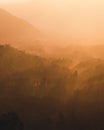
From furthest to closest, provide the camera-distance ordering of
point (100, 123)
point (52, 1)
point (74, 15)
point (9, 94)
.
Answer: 1. point (52, 1)
2. point (74, 15)
3. point (9, 94)
4. point (100, 123)

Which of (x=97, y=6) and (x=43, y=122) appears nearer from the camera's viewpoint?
(x=43, y=122)

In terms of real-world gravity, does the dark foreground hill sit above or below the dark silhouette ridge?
above

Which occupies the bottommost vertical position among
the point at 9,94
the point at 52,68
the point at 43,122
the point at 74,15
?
the point at 43,122

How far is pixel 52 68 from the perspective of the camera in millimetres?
25891

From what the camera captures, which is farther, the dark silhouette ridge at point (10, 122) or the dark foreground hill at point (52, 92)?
the dark foreground hill at point (52, 92)

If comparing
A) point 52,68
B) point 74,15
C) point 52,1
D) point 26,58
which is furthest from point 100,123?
point 52,1

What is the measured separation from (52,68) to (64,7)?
66648 mm

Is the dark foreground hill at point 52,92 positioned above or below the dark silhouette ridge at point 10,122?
above

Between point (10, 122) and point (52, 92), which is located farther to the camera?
point (52, 92)

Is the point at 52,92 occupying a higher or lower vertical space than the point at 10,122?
higher

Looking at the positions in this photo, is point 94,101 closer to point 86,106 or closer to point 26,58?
point 86,106

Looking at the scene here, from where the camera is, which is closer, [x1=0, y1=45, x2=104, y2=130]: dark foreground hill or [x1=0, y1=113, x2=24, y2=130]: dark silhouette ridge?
[x1=0, y1=113, x2=24, y2=130]: dark silhouette ridge

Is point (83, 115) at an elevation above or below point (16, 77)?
below

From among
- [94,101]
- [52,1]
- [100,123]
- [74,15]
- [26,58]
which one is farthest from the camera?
[52,1]
